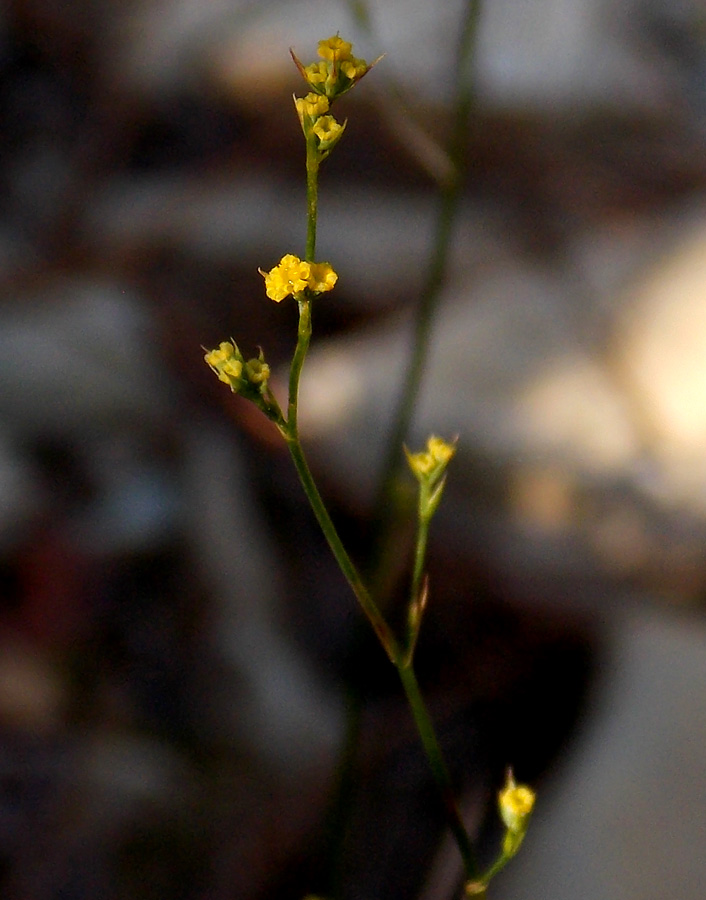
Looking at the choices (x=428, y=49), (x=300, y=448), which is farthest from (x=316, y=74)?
(x=428, y=49)

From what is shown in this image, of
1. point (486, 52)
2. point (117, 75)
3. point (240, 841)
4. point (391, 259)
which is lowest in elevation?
point (240, 841)

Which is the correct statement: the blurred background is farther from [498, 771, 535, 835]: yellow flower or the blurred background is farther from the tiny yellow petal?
the tiny yellow petal

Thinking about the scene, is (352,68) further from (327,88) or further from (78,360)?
(78,360)

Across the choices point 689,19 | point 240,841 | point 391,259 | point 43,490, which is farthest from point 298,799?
point 689,19

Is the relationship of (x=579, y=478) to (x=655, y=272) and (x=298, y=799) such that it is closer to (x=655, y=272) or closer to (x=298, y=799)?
(x=655, y=272)

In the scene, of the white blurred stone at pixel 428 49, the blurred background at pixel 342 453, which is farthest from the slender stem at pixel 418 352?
the white blurred stone at pixel 428 49

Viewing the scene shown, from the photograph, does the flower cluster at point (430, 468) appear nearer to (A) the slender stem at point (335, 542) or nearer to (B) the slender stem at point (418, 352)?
(A) the slender stem at point (335, 542)

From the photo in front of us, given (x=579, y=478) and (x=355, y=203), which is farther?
(x=355, y=203)
